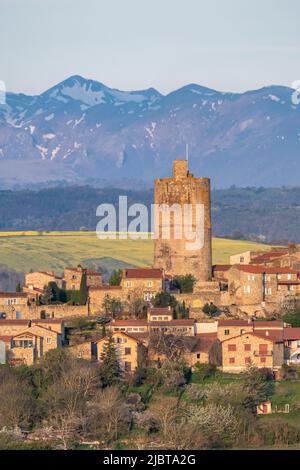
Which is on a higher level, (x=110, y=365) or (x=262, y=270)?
(x=262, y=270)

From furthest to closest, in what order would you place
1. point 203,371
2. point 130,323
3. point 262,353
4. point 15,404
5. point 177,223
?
point 177,223, point 130,323, point 262,353, point 203,371, point 15,404

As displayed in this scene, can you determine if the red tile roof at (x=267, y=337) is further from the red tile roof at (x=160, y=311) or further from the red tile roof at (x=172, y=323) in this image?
the red tile roof at (x=160, y=311)

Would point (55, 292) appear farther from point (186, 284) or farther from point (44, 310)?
point (186, 284)

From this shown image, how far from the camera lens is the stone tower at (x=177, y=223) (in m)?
56.4

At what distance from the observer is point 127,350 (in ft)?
163

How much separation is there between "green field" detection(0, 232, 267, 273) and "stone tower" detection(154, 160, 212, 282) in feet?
52.8

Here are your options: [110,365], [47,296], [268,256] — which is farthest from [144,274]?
[110,365]

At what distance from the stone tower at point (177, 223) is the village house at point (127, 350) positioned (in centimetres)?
732

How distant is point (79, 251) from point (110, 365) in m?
43.1

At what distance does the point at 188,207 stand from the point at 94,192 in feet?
392

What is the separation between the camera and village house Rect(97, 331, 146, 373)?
49469 mm

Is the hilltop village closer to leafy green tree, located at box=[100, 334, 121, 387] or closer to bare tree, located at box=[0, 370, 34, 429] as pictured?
leafy green tree, located at box=[100, 334, 121, 387]

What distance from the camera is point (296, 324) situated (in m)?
53.6
